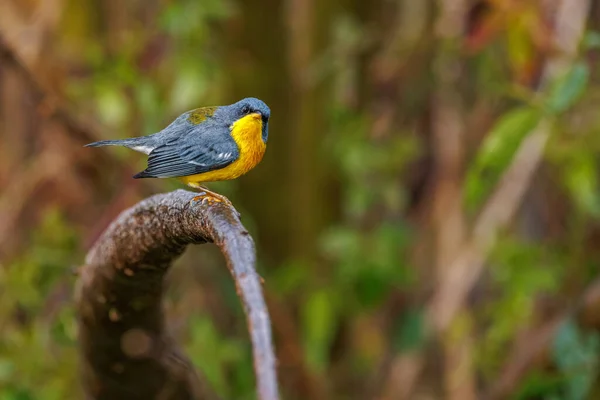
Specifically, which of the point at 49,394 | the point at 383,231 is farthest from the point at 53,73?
the point at 383,231

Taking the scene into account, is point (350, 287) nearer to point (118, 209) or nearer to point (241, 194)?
point (241, 194)

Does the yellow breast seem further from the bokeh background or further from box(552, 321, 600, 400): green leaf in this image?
box(552, 321, 600, 400): green leaf

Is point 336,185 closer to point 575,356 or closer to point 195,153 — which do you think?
point 575,356

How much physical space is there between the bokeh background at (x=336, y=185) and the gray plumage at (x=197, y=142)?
97 cm

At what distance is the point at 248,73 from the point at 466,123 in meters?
1.27

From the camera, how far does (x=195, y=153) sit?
1.50 m

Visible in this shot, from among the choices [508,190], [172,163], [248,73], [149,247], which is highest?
[248,73]

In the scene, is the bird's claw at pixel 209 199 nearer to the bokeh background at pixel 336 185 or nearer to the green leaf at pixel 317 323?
the bokeh background at pixel 336 185

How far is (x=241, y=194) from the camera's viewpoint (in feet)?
11.7

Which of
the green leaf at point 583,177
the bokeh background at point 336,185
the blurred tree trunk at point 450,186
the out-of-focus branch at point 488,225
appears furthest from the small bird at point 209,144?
the blurred tree trunk at point 450,186

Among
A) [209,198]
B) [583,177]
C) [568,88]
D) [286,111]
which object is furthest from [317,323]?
[209,198]

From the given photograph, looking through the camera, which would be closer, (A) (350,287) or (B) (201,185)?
(B) (201,185)

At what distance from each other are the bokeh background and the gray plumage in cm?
97

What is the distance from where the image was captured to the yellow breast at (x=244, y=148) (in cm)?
148
